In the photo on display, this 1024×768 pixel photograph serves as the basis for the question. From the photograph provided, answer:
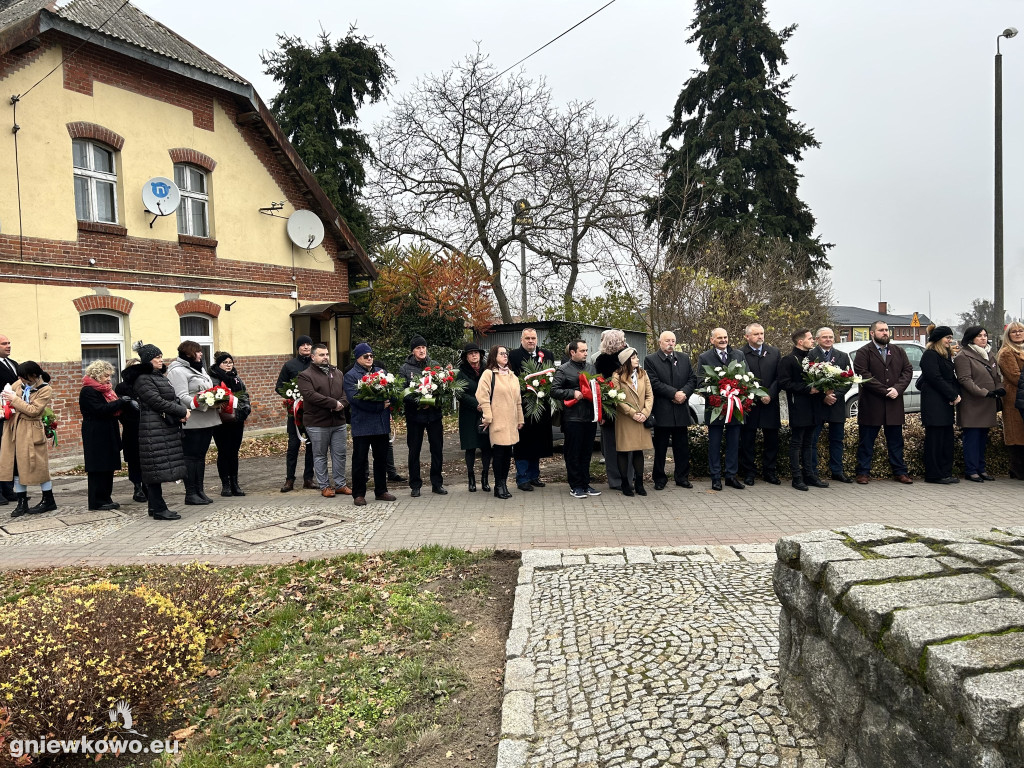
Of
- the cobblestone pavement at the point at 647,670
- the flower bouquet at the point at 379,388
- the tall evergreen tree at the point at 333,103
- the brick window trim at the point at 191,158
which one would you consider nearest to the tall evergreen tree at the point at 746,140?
the tall evergreen tree at the point at 333,103

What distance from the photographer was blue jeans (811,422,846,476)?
370 inches

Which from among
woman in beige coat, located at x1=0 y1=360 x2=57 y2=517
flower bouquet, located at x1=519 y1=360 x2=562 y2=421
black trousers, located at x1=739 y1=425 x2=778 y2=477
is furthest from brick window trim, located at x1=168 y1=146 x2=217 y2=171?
black trousers, located at x1=739 y1=425 x2=778 y2=477

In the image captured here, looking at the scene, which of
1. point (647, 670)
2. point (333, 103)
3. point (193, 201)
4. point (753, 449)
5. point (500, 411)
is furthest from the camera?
point (333, 103)

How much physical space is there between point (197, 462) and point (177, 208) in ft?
29.7

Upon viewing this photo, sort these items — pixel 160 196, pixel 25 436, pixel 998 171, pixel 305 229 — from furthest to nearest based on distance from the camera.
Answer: pixel 305 229, pixel 160 196, pixel 998 171, pixel 25 436

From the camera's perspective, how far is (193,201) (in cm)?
1697

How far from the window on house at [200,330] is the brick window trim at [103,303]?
5.05 feet

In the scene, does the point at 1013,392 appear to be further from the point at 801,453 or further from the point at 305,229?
the point at 305,229

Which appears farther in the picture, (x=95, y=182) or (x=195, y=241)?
(x=195, y=241)

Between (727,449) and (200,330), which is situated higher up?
(200,330)

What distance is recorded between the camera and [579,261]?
27.0m

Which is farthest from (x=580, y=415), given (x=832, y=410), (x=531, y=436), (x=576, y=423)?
(x=832, y=410)

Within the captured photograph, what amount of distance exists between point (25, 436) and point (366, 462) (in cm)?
420

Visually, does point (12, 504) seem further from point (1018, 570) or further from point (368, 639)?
point (1018, 570)
